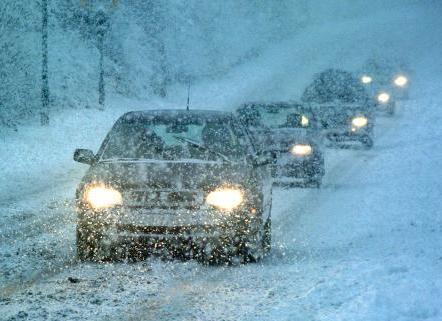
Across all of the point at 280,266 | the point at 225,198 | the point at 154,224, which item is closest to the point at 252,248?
the point at 280,266

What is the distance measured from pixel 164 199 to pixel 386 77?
27.7 metres

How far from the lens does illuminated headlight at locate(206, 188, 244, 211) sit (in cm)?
686

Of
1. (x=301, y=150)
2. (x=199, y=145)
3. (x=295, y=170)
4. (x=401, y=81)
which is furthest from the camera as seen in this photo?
(x=401, y=81)

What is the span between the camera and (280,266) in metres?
7.19

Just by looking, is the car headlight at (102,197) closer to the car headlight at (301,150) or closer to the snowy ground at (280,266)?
the snowy ground at (280,266)

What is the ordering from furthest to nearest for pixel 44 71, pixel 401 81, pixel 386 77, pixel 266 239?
pixel 401 81 < pixel 386 77 < pixel 44 71 < pixel 266 239

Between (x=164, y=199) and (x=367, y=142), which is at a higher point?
(x=367, y=142)

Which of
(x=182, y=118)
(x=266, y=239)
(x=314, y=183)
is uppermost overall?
(x=182, y=118)

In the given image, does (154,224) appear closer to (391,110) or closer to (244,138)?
(244,138)

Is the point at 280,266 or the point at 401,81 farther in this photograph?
the point at 401,81

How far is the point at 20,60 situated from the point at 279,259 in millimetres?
18774

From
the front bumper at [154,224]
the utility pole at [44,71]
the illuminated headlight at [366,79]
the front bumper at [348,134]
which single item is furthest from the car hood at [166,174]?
the illuminated headlight at [366,79]

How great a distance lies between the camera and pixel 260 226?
714 centimetres

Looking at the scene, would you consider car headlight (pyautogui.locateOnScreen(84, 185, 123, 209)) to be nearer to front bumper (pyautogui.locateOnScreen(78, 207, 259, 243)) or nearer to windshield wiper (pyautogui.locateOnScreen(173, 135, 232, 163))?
front bumper (pyautogui.locateOnScreen(78, 207, 259, 243))
